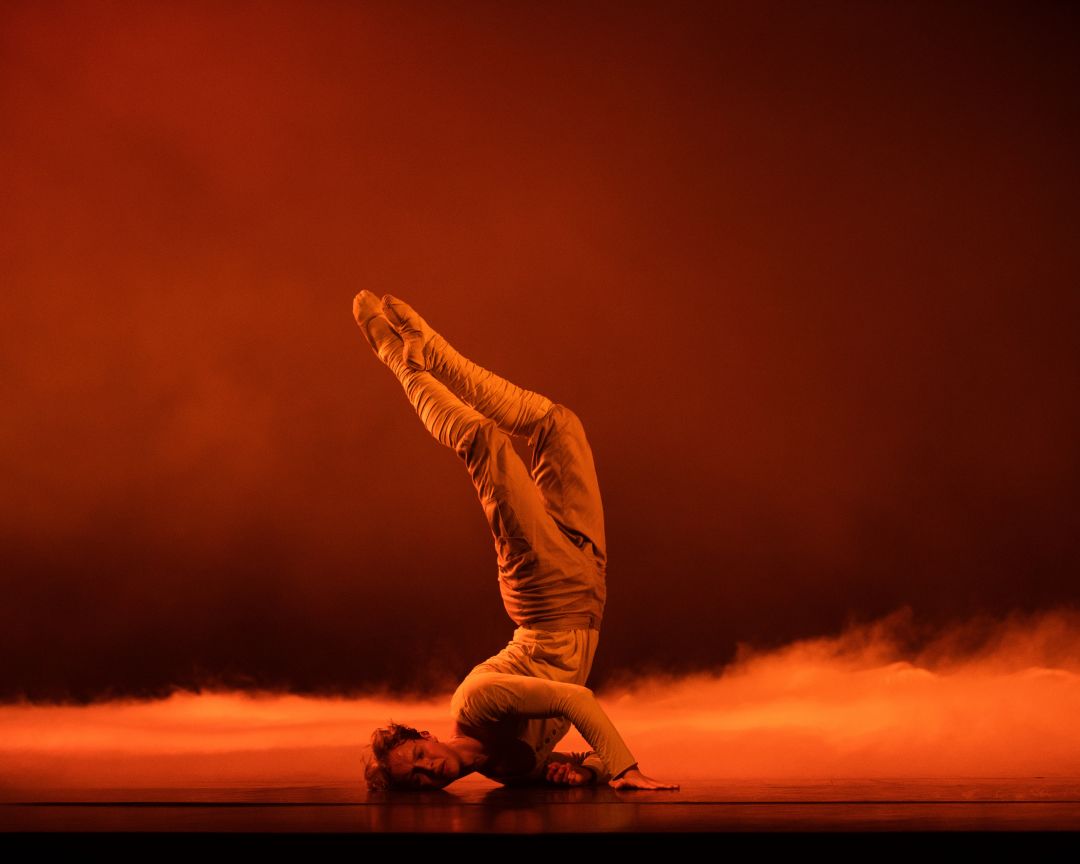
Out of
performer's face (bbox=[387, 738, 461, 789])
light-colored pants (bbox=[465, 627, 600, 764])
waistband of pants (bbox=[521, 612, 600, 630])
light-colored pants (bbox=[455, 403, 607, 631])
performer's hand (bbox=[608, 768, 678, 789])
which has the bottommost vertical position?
performer's hand (bbox=[608, 768, 678, 789])

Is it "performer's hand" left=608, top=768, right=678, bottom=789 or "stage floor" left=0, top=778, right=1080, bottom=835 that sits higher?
"performer's hand" left=608, top=768, right=678, bottom=789

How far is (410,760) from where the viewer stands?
2408 mm

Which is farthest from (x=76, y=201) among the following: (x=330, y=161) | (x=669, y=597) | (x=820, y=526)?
(x=820, y=526)

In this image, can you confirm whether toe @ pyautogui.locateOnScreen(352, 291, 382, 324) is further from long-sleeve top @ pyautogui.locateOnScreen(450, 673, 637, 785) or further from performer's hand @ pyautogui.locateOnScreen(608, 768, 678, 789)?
performer's hand @ pyautogui.locateOnScreen(608, 768, 678, 789)

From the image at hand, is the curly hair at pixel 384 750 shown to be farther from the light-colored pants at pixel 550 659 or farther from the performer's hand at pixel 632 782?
the performer's hand at pixel 632 782

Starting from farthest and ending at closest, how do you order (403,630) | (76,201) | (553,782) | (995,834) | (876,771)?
1. (76,201)
2. (403,630)
3. (876,771)
4. (553,782)
5. (995,834)

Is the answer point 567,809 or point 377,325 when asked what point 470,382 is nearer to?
point 377,325

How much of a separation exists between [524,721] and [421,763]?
0.89ft

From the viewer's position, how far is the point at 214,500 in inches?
156

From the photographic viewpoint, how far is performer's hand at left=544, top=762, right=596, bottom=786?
8.61 ft

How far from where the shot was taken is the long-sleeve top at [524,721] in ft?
7.47

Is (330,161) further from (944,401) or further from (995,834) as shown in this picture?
(995,834)

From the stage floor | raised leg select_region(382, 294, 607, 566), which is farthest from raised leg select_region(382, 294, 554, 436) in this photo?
the stage floor

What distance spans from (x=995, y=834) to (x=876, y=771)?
1933 millimetres
